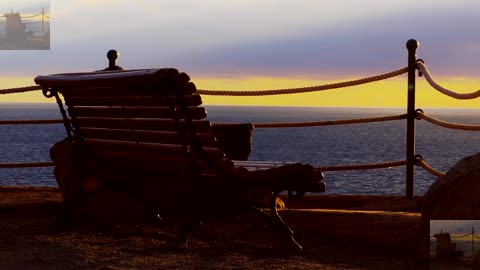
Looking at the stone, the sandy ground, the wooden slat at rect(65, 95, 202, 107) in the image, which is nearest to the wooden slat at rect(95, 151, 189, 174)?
the wooden slat at rect(65, 95, 202, 107)

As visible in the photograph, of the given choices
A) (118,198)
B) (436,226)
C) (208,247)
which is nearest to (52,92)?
(118,198)

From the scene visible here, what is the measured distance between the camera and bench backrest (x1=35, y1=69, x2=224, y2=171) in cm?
459

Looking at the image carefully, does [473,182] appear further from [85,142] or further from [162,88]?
[85,142]

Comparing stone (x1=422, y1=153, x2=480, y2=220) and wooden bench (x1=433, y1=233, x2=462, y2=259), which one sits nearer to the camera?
wooden bench (x1=433, y1=233, x2=462, y2=259)

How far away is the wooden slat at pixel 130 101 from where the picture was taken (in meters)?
4.62

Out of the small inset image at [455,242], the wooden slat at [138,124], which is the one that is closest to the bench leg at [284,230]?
the wooden slat at [138,124]

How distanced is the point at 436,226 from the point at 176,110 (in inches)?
61.1

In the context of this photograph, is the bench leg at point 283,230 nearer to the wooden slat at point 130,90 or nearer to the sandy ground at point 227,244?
the sandy ground at point 227,244

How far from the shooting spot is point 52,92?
5.47 m

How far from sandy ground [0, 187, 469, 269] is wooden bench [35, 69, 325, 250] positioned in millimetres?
228

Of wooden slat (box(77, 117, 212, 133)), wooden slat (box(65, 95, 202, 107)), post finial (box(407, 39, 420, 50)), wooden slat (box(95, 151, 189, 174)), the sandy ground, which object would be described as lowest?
the sandy ground

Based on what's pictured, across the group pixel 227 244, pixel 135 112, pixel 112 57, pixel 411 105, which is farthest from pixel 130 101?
pixel 411 105

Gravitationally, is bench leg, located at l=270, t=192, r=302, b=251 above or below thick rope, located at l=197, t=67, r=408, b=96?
below

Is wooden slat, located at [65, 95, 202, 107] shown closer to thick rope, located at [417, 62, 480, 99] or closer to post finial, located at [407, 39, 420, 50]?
thick rope, located at [417, 62, 480, 99]
